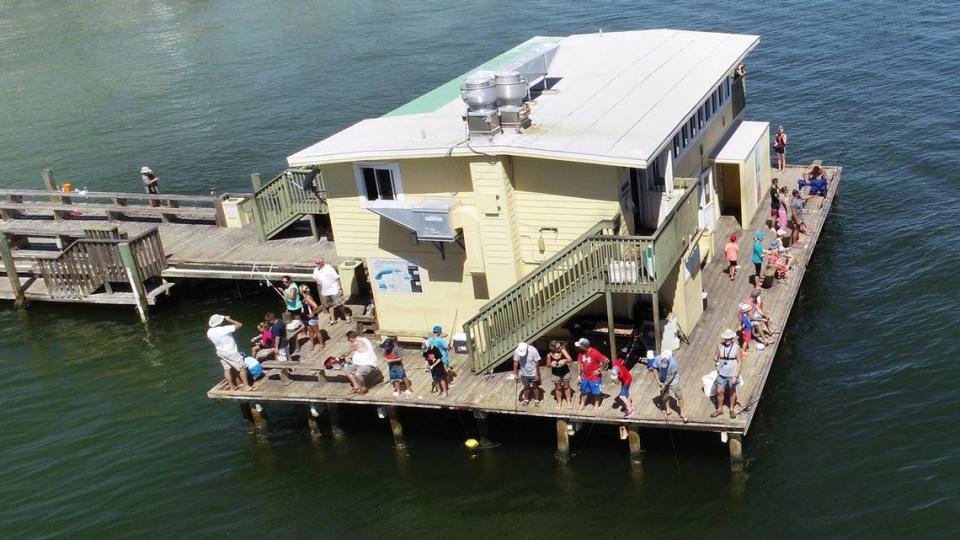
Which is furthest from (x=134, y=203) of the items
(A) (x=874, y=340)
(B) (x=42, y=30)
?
(B) (x=42, y=30)

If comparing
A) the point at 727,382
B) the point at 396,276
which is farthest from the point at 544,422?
the point at 727,382

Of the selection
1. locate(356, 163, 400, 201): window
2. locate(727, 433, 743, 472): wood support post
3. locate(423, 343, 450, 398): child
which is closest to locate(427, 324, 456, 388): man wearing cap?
locate(423, 343, 450, 398): child

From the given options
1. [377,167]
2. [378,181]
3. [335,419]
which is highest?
[377,167]

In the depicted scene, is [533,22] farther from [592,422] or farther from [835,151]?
[592,422]

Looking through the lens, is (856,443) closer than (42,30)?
Yes

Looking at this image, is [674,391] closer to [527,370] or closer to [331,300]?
[527,370]

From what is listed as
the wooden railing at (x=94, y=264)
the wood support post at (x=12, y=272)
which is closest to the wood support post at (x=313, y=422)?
the wooden railing at (x=94, y=264)

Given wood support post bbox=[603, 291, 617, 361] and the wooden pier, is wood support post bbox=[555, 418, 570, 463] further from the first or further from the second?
wood support post bbox=[603, 291, 617, 361]
